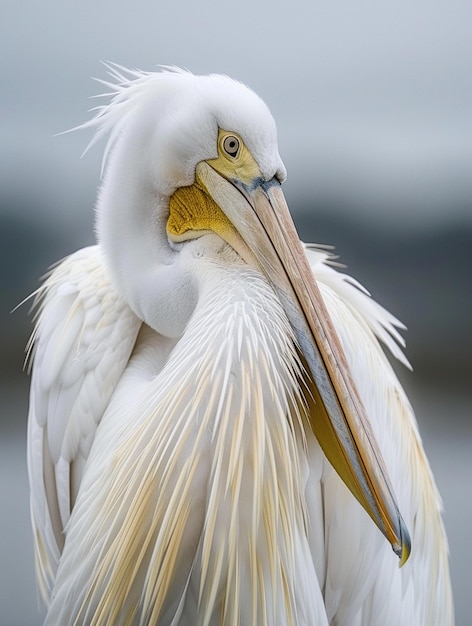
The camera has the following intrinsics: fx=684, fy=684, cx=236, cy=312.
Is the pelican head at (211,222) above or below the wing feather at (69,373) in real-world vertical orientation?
above

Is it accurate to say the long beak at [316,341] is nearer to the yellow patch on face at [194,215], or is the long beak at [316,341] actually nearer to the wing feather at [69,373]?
the yellow patch on face at [194,215]

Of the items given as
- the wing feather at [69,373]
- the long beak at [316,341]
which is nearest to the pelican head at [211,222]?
the long beak at [316,341]

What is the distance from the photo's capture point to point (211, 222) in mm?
935

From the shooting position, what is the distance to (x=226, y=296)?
0.85 m

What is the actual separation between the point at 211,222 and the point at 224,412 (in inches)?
11.0

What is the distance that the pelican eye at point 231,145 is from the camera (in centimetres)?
88

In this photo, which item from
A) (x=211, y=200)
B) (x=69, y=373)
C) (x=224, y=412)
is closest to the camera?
(x=224, y=412)

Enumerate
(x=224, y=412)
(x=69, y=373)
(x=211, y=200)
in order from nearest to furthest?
(x=224, y=412) → (x=211, y=200) → (x=69, y=373)

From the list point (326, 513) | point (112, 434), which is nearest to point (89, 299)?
point (112, 434)

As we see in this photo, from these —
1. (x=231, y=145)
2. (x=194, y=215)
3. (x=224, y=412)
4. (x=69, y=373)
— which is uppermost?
(x=231, y=145)

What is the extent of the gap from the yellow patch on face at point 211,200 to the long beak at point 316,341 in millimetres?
12

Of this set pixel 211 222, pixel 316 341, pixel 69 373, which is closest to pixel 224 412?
pixel 316 341

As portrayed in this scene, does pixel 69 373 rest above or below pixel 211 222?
below

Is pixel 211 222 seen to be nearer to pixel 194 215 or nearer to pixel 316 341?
pixel 194 215
